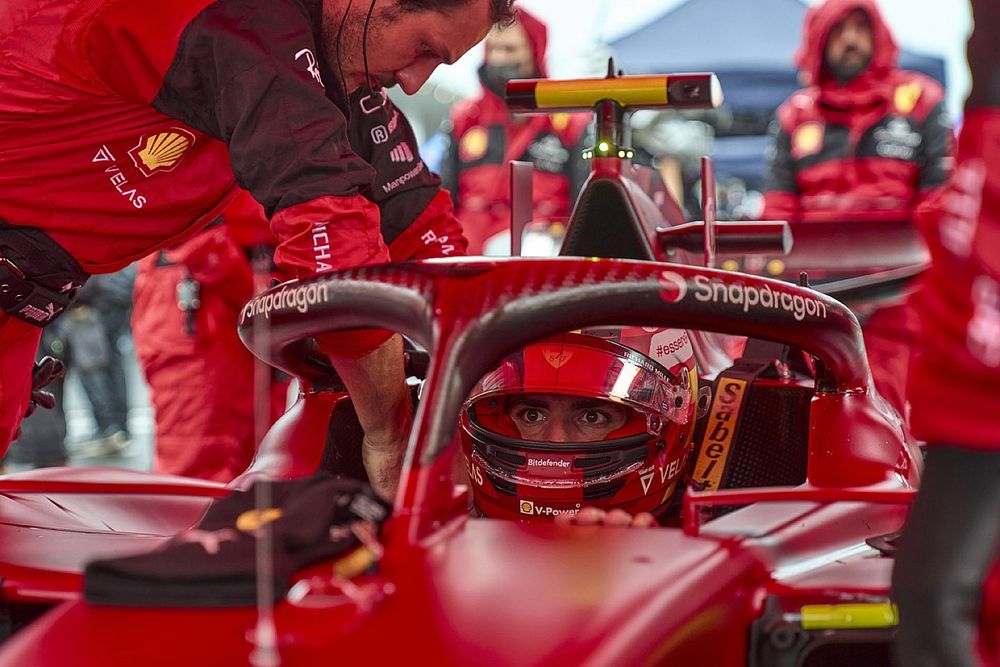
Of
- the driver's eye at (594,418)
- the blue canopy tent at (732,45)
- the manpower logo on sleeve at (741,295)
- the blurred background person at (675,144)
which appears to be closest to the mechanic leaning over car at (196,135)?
the driver's eye at (594,418)

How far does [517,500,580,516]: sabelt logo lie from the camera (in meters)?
1.47

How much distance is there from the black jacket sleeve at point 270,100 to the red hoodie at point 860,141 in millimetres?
2616

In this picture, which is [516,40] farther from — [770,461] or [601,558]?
[601,558]

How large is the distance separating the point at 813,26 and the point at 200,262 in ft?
8.04

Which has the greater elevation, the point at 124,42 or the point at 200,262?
the point at 124,42

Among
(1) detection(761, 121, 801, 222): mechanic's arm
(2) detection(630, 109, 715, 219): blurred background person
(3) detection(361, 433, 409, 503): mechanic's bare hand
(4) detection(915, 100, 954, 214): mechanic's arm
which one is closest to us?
(3) detection(361, 433, 409, 503): mechanic's bare hand

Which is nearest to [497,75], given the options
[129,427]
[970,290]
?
[129,427]

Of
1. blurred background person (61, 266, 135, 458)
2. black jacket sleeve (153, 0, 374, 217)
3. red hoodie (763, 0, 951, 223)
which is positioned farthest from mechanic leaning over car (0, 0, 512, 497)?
blurred background person (61, 266, 135, 458)

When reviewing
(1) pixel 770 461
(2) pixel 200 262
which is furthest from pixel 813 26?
(1) pixel 770 461

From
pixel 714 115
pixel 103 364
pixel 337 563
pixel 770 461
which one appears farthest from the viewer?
pixel 714 115

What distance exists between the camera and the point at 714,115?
7.61 meters

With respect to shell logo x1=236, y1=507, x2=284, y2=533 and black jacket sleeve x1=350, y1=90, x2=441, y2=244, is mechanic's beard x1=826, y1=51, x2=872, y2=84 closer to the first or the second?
black jacket sleeve x1=350, y1=90, x2=441, y2=244

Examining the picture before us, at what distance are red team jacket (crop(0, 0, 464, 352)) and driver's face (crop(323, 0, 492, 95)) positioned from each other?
3 cm

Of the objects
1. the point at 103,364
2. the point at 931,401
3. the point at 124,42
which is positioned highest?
the point at 124,42
